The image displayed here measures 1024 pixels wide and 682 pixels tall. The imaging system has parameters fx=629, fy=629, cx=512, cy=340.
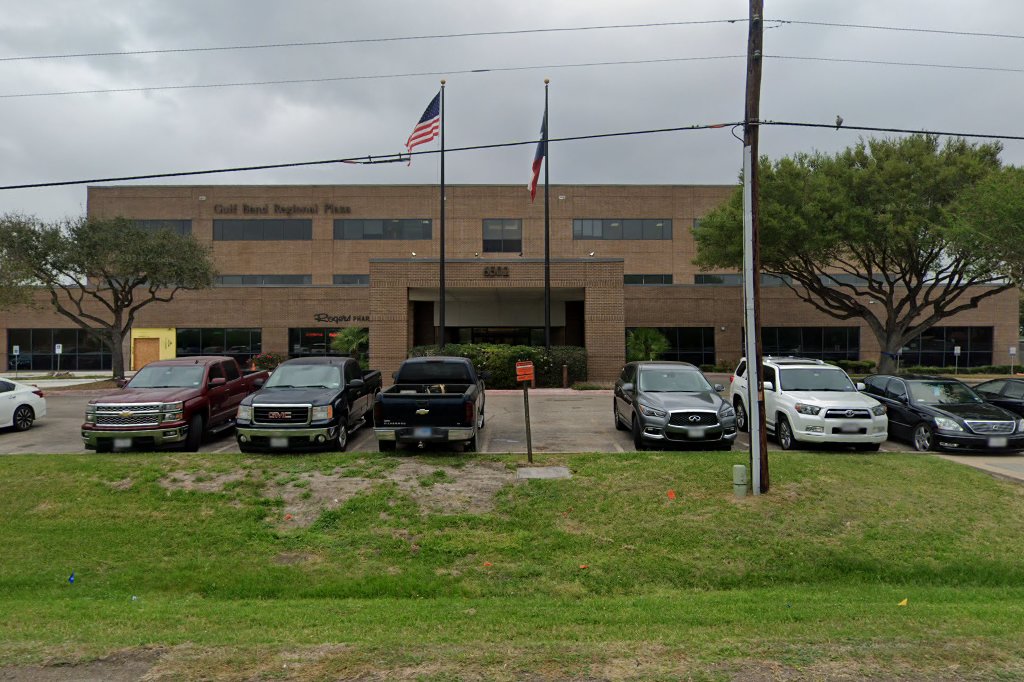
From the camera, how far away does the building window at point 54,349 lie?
41103 millimetres

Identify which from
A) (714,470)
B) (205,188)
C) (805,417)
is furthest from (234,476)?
(205,188)

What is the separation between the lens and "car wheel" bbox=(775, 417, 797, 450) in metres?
12.1

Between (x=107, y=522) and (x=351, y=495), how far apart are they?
293 centimetres

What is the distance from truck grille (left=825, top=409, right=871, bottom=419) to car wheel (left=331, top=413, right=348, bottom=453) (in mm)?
9021

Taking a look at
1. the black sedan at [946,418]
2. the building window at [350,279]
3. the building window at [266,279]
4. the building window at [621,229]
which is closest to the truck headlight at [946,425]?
the black sedan at [946,418]

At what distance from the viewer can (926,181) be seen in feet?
77.0

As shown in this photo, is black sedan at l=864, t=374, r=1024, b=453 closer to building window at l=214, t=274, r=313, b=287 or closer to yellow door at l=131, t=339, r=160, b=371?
building window at l=214, t=274, r=313, b=287

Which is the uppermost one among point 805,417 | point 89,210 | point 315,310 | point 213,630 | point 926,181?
point 89,210

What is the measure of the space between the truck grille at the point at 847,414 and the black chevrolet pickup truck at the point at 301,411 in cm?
894

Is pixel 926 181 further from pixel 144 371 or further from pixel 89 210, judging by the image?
pixel 89 210

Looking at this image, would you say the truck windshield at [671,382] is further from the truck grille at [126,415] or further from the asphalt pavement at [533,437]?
the truck grille at [126,415]

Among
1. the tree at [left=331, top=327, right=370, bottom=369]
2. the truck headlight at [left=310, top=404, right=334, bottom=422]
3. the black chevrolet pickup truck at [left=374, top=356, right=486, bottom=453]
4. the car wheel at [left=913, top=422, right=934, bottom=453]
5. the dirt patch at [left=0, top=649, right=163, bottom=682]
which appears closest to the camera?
the dirt patch at [left=0, top=649, right=163, bottom=682]

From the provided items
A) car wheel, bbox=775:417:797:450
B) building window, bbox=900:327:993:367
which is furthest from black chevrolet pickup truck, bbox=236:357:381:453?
building window, bbox=900:327:993:367

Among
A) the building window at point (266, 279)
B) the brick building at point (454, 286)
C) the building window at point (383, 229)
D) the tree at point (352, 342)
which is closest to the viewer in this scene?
the brick building at point (454, 286)
